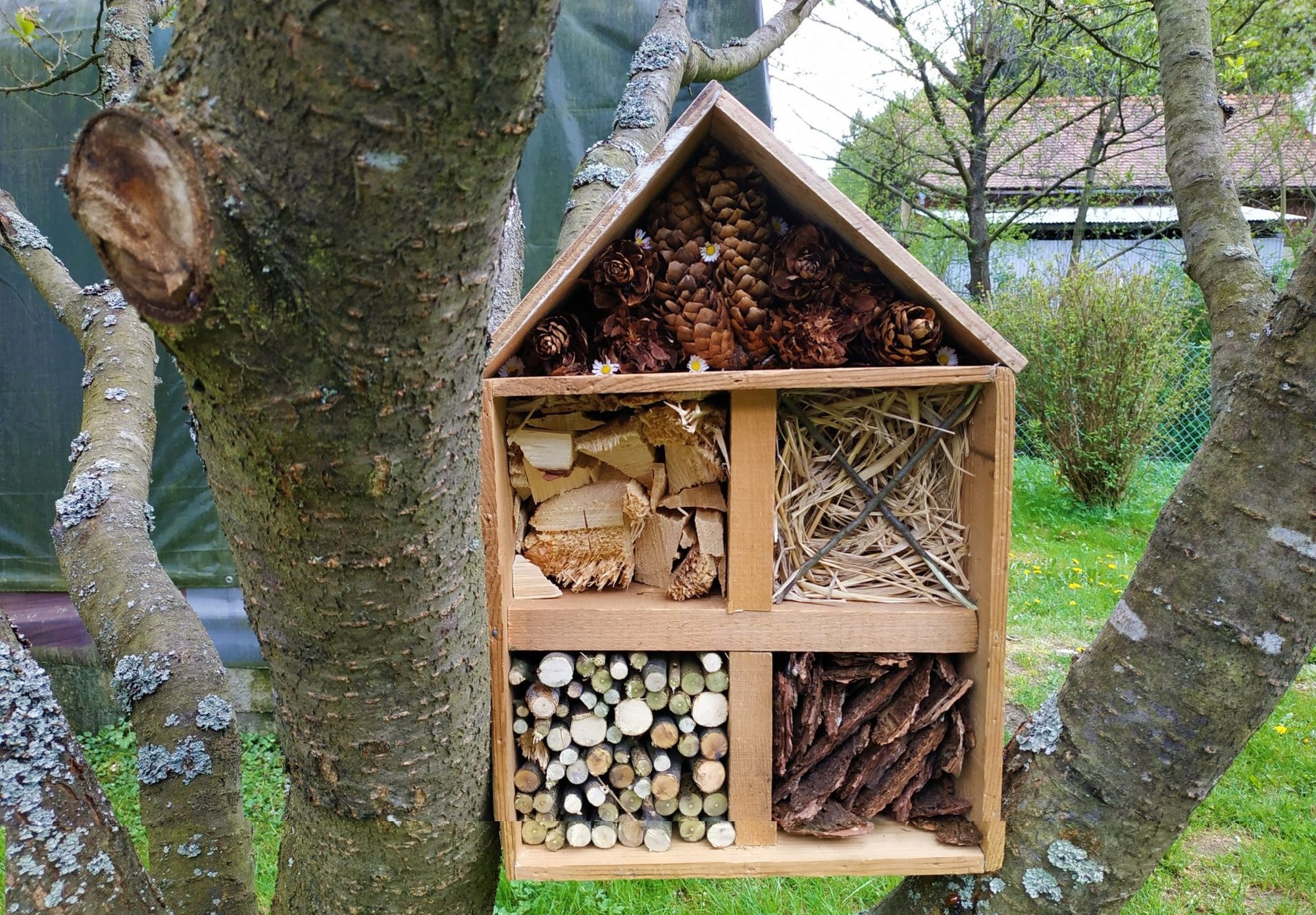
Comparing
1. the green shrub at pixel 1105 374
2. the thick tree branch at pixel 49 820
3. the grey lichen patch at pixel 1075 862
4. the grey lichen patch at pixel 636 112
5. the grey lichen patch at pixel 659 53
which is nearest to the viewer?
the thick tree branch at pixel 49 820

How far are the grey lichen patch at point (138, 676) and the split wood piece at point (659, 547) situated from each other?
799 millimetres

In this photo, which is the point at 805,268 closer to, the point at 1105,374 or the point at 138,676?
the point at 138,676

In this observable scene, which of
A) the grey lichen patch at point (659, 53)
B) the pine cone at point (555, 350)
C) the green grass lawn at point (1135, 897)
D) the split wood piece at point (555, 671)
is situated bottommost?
the green grass lawn at point (1135, 897)

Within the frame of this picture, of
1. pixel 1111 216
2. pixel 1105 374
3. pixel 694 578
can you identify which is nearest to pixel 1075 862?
pixel 694 578

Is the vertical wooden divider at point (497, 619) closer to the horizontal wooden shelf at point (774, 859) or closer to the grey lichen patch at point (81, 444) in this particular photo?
the horizontal wooden shelf at point (774, 859)

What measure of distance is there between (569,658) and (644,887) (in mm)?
1589

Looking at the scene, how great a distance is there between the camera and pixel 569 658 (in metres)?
1.19

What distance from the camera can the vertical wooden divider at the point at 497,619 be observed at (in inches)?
41.9

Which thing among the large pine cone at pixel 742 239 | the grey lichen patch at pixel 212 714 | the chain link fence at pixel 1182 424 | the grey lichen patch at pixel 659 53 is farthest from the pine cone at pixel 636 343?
the chain link fence at pixel 1182 424

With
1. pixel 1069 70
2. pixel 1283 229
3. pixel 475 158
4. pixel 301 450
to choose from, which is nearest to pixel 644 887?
pixel 301 450

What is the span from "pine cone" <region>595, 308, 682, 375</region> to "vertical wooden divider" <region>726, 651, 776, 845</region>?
455 millimetres

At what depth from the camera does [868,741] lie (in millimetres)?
1190

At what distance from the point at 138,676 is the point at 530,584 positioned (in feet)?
2.21

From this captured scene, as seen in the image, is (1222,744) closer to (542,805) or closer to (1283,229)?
(542,805)
